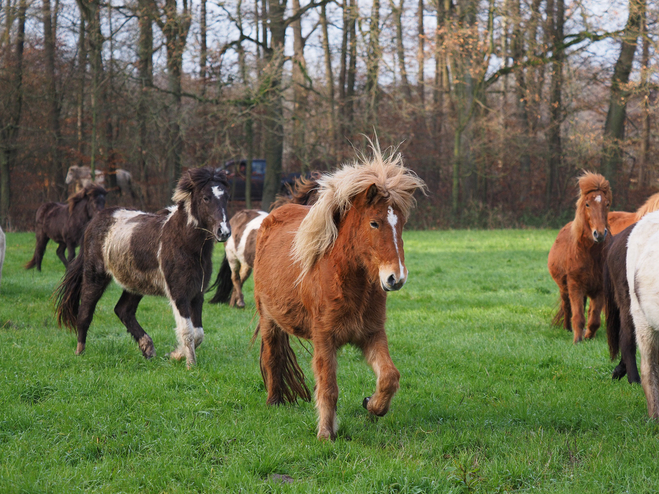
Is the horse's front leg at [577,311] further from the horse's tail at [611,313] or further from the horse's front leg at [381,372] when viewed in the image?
the horse's front leg at [381,372]

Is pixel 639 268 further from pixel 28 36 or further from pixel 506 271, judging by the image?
pixel 28 36

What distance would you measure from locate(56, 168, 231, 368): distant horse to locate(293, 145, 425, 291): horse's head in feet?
7.06

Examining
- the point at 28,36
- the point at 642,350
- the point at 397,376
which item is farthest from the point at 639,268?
the point at 28,36

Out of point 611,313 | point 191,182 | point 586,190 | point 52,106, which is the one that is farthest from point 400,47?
point 611,313

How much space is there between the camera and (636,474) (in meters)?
3.54

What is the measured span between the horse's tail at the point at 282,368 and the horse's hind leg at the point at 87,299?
277 cm

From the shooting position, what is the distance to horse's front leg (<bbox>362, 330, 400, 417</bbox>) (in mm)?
3916

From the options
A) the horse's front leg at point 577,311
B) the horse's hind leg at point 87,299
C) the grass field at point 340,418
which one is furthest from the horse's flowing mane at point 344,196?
the horse's front leg at point 577,311

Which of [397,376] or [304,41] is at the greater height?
[304,41]

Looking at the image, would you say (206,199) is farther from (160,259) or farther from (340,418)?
(340,418)

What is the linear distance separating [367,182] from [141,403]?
2747 mm

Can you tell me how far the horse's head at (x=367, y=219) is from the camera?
3760 mm

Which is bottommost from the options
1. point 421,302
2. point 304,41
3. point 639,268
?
point 421,302

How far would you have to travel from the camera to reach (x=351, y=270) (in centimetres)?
404
